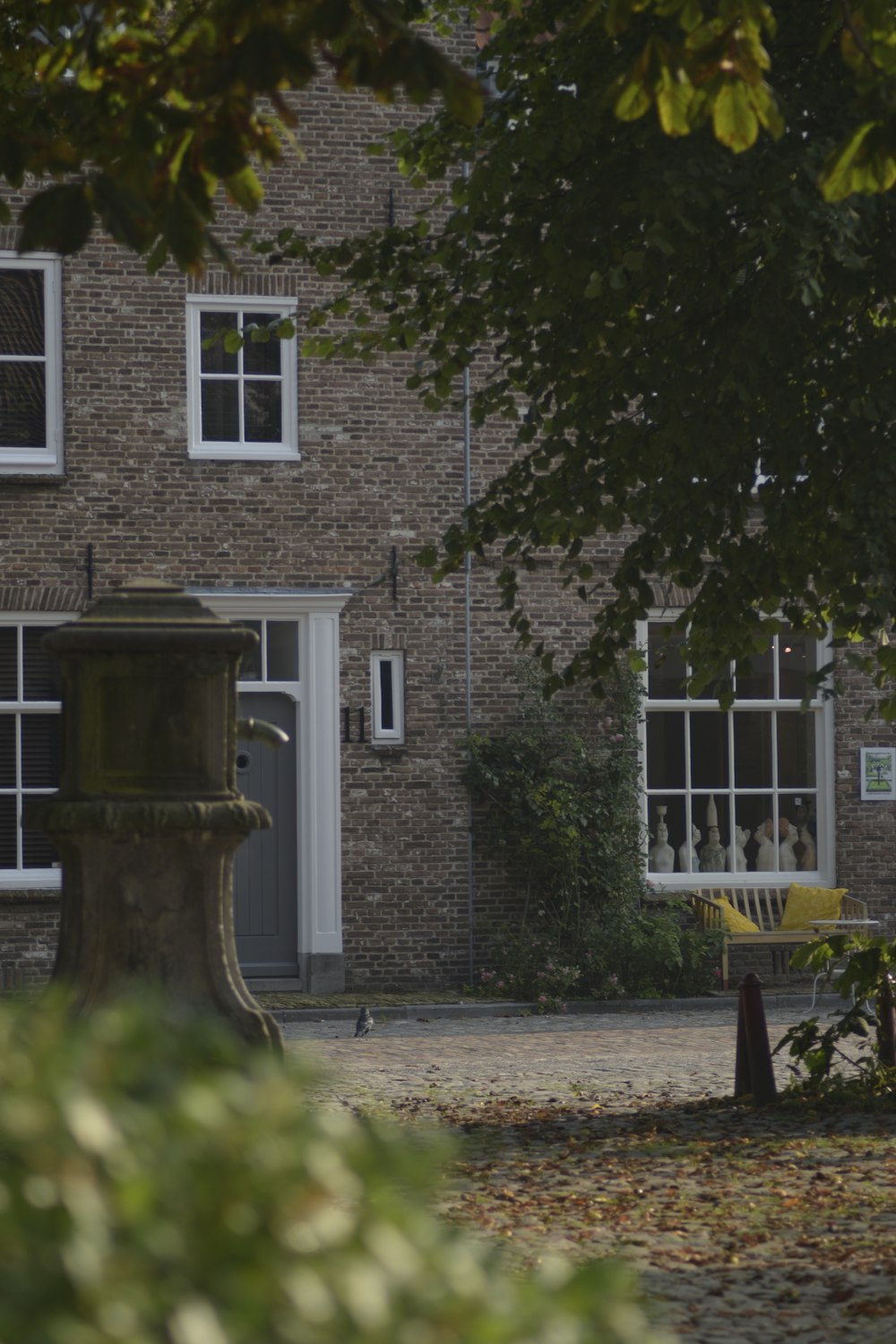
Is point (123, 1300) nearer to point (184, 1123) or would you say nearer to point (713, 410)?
point (184, 1123)

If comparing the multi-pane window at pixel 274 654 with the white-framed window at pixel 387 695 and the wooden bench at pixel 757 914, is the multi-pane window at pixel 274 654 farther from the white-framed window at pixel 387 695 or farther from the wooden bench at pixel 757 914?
the wooden bench at pixel 757 914

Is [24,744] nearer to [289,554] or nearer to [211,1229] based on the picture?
[289,554]

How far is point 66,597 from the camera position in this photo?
16.1 metres

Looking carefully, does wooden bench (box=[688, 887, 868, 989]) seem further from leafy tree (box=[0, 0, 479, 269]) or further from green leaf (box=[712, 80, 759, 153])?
leafy tree (box=[0, 0, 479, 269])

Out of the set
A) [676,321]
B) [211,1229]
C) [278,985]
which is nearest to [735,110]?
[211,1229]

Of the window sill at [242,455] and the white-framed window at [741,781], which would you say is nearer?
the window sill at [242,455]

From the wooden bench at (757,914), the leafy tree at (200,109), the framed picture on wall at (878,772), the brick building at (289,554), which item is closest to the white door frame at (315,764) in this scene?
the brick building at (289,554)

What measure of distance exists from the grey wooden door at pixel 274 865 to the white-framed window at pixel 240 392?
2313mm

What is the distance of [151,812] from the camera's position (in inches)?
213

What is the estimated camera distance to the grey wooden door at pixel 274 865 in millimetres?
16547

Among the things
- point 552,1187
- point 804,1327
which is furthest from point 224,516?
point 804,1327

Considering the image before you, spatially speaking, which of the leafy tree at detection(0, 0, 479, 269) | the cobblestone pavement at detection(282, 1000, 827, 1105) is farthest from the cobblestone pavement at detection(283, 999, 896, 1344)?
the leafy tree at detection(0, 0, 479, 269)

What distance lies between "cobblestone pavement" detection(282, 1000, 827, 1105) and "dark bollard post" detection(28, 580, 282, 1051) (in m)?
3.27

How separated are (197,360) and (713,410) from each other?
9442 mm
